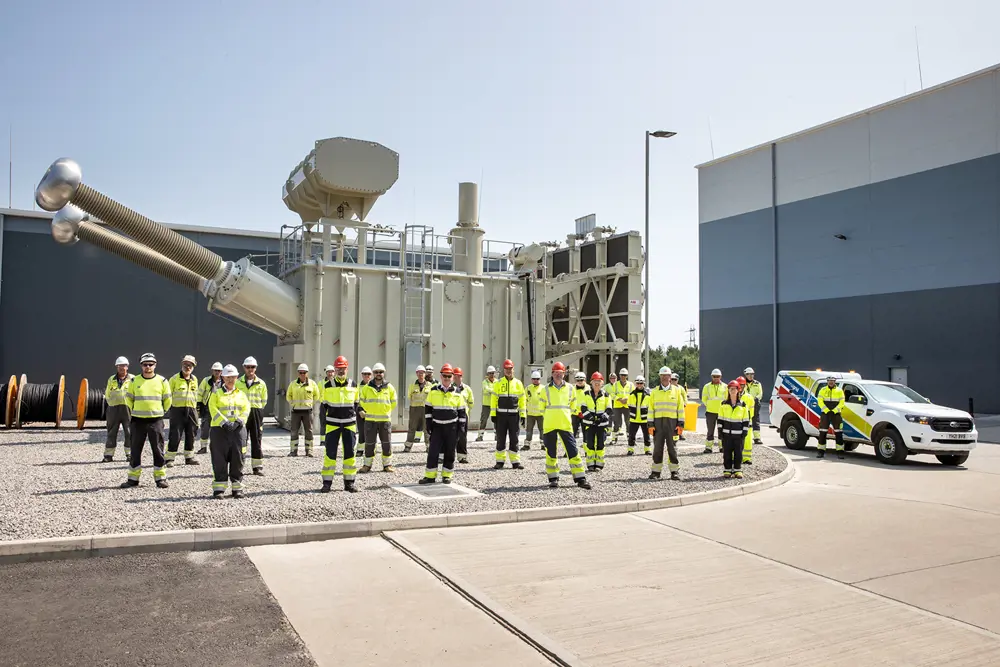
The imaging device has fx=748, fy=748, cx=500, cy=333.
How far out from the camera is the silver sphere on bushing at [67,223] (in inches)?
652

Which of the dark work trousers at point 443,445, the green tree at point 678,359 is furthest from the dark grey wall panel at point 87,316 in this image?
the green tree at point 678,359

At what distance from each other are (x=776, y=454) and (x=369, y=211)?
12.0 m

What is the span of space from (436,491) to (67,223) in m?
11.4

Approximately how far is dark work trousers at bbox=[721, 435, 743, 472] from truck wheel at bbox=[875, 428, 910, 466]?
4.89 meters

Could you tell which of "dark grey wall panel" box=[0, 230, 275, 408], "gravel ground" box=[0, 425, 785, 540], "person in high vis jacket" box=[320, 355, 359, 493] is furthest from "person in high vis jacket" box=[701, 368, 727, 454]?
"dark grey wall panel" box=[0, 230, 275, 408]

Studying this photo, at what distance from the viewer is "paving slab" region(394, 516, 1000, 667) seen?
5180mm

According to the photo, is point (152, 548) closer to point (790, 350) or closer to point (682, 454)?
point (682, 454)

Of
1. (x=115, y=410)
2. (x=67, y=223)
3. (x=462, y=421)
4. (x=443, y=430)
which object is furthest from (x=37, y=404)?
(x=443, y=430)

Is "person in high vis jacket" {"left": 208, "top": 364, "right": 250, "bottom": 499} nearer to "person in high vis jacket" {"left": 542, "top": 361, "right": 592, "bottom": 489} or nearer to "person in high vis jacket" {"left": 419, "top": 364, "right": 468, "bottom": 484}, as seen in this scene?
"person in high vis jacket" {"left": 419, "top": 364, "right": 468, "bottom": 484}

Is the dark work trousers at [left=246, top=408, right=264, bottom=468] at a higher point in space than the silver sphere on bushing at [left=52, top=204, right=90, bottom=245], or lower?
lower

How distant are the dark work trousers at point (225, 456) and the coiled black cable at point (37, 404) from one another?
496 inches

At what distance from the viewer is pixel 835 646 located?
530 cm

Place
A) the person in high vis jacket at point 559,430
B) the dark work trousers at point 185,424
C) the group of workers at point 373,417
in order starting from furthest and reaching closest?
the dark work trousers at point 185,424, the person in high vis jacket at point 559,430, the group of workers at point 373,417

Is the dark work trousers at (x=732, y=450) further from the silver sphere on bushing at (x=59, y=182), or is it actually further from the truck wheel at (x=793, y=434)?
the silver sphere on bushing at (x=59, y=182)
